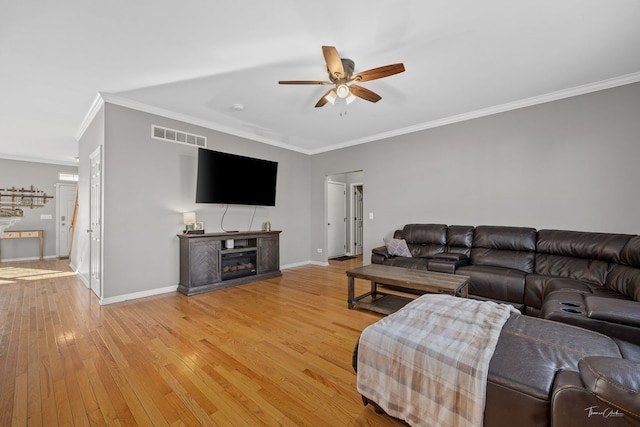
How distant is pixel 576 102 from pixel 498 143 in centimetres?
91

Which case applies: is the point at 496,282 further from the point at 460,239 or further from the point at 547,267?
the point at 460,239

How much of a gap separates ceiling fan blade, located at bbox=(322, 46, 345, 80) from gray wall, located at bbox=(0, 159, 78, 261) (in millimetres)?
8400

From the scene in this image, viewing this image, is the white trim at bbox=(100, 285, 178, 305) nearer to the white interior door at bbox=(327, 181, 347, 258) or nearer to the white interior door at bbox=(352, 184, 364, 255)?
the white interior door at bbox=(327, 181, 347, 258)

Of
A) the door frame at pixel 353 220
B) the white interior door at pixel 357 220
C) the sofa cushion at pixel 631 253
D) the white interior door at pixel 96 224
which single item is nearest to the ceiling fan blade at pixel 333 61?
the sofa cushion at pixel 631 253

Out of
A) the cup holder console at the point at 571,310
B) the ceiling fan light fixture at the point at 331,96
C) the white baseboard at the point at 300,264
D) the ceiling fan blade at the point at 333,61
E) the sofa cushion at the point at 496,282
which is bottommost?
the white baseboard at the point at 300,264

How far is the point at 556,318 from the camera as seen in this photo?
179 cm

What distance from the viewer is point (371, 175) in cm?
529

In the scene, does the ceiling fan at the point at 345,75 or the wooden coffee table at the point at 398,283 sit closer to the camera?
the ceiling fan at the point at 345,75

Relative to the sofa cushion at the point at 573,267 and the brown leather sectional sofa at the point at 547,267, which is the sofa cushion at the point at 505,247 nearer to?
the brown leather sectional sofa at the point at 547,267

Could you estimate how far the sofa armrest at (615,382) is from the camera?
0.81 metres

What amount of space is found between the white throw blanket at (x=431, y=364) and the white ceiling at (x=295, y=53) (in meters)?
2.25

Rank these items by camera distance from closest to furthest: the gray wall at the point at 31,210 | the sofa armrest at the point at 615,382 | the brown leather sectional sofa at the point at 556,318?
the sofa armrest at the point at 615,382 → the brown leather sectional sofa at the point at 556,318 → the gray wall at the point at 31,210

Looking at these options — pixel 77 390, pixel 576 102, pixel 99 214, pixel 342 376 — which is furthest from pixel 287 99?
pixel 576 102

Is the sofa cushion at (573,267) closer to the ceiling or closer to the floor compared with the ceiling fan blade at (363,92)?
closer to the floor
